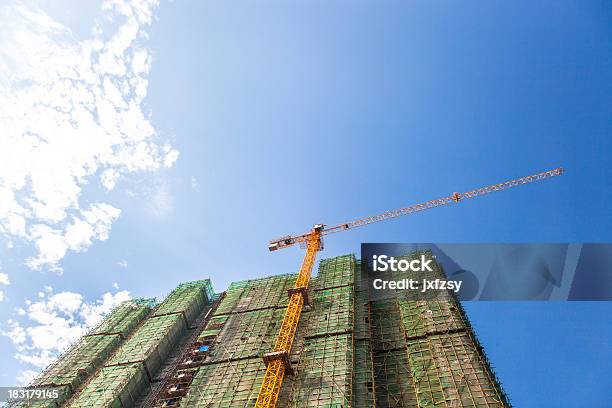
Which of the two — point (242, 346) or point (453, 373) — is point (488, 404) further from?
point (242, 346)

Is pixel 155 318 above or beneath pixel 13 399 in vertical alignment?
above

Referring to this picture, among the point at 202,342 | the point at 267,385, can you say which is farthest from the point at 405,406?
the point at 202,342

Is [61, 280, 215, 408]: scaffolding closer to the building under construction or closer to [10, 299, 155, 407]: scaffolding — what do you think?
the building under construction

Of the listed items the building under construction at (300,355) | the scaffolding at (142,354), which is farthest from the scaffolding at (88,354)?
the scaffolding at (142,354)

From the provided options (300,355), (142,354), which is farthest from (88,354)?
(300,355)

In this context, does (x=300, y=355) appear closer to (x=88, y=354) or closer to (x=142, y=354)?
(x=142, y=354)

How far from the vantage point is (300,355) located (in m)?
50.7

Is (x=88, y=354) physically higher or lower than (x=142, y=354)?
higher

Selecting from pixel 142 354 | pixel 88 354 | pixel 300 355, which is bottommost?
pixel 300 355

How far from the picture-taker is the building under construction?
4353cm

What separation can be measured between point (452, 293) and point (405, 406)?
16501 mm

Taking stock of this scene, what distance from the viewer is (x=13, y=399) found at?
5503 centimetres

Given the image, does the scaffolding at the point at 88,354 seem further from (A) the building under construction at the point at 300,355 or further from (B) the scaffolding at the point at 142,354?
(B) the scaffolding at the point at 142,354

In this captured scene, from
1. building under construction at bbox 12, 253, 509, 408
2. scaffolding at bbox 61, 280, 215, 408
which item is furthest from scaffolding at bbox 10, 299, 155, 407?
scaffolding at bbox 61, 280, 215, 408
